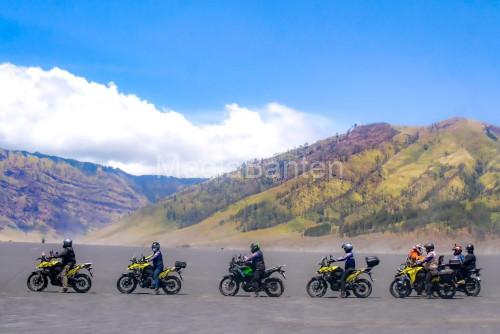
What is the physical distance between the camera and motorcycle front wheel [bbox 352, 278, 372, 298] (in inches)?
986

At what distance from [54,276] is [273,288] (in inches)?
332

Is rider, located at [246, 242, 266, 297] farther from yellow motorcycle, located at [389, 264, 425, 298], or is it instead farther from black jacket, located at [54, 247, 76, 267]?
black jacket, located at [54, 247, 76, 267]

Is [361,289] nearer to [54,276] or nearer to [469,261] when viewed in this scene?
[469,261]

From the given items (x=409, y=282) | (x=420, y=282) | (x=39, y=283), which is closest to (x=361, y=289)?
(x=409, y=282)

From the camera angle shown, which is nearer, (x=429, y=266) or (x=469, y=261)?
(x=429, y=266)

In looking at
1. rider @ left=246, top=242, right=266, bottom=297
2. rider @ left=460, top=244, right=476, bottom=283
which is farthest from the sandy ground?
rider @ left=460, top=244, right=476, bottom=283

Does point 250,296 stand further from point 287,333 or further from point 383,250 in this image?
point 383,250

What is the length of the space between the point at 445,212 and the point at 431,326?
466 feet

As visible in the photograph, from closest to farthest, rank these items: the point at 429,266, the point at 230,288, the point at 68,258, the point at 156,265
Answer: the point at 68,258, the point at 429,266, the point at 156,265, the point at 230,288

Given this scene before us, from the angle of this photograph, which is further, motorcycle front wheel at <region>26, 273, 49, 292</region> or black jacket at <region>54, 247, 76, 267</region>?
motorcycle front wheel at <region>26, 273, 49, 292</region>

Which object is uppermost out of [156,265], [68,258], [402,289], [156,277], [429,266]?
[68,258]

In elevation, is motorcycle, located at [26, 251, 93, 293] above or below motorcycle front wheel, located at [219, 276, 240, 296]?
above

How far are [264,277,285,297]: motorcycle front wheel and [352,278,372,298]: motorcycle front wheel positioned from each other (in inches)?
111

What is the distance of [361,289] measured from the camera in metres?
25.2
